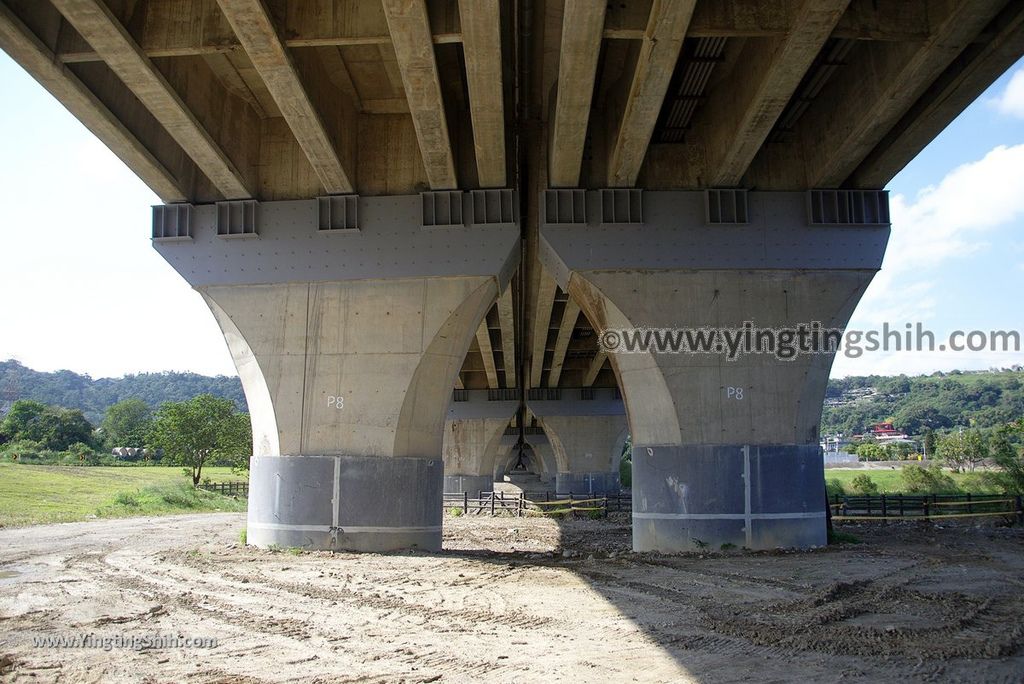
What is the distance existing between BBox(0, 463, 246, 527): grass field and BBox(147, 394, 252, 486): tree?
4.12 meters

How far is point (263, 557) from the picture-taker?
13891 mm

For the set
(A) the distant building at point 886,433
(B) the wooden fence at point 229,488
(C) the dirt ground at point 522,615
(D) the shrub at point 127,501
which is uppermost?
(A) the distant building at point 886,433

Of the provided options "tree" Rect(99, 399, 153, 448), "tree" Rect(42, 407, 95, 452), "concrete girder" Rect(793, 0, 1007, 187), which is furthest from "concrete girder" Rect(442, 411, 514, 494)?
"tree" Rect(99, 399, 153, 448)

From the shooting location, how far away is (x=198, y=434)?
54594 mm

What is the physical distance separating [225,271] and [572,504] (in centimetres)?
2159

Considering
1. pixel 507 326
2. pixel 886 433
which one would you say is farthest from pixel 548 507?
pixel 886 433

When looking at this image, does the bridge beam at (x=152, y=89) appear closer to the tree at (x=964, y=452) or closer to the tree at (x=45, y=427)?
the tree at (x=964, y=452)

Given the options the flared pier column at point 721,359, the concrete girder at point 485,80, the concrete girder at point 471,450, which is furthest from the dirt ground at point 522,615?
the concrete girder at point 471,450

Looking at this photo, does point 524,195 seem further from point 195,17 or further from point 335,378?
point 195,17

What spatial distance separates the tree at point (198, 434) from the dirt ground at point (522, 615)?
41075mm

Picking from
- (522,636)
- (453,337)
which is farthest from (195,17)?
(522,636)

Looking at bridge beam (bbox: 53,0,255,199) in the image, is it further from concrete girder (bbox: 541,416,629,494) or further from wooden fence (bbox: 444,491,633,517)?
concrete girder (bbox: 541,416,629,494)

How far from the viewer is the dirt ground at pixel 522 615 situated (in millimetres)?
6328

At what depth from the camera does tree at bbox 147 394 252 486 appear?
54281mm
